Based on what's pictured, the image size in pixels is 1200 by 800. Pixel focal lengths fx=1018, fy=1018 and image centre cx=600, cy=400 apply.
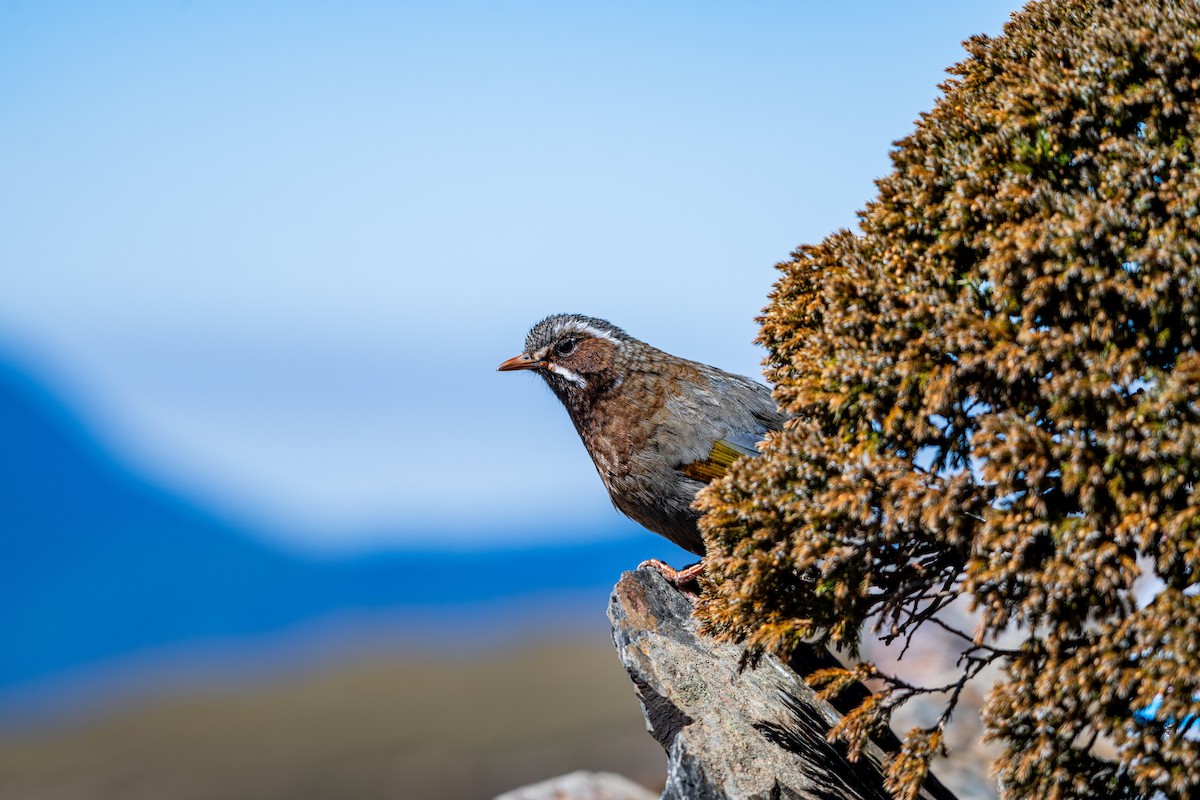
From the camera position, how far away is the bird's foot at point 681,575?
27.7 ft

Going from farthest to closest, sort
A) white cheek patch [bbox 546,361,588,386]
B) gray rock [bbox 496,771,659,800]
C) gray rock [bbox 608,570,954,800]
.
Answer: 1. gray rock [bbox 496,771,659,800]
2. white cheek patch [bbox 546,361,588,386]
3. gray rock [bbox 608,570,954,800]

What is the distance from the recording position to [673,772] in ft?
21.0

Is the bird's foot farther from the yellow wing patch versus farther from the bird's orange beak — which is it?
the bird's orange beak

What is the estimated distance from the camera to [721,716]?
22.6 ft

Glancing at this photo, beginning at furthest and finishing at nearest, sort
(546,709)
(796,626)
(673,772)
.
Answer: (546,709) → (673,772) → (796,626)

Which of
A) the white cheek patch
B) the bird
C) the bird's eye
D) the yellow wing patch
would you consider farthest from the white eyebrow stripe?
the yellow wing patch

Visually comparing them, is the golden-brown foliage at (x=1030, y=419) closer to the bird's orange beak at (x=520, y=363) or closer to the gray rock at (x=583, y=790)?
the bird's orange beak at (x=520, y=363)

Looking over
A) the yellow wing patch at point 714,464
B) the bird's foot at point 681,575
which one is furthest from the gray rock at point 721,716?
the yellow wing patch at point 714,464

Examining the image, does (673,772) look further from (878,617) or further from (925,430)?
(925,430)

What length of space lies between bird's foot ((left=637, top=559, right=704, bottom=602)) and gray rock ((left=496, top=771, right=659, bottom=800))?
461cm

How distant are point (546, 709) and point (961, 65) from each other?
2008 centimetres

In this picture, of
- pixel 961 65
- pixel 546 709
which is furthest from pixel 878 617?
pixel 546 709

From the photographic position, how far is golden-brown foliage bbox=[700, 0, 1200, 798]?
4.96 meters

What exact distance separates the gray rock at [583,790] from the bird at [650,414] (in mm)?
4362
